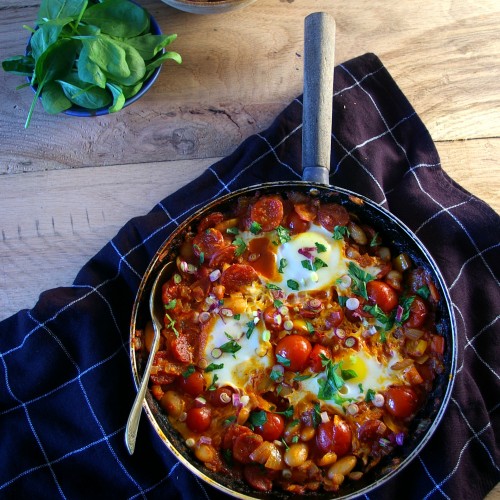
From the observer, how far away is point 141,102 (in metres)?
2.87

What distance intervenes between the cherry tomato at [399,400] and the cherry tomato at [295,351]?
327 mm

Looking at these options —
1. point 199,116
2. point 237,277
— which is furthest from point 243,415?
point 199,116

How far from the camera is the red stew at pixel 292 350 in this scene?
7.61ft

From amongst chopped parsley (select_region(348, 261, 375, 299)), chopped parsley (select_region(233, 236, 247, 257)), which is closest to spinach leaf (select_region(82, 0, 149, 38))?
chopped parsley (select_region(233, 236, 247, 257))

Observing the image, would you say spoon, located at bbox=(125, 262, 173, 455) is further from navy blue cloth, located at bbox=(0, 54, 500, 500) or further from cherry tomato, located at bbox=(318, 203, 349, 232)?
cherry tomato, located at bbox=(318, 203, 349, 232)

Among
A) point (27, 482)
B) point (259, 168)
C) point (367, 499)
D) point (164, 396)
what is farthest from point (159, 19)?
point (367, 499)

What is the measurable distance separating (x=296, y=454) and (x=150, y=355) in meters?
0.63

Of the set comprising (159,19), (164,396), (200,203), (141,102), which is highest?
(159,19)

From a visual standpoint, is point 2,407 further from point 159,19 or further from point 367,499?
point 159,19

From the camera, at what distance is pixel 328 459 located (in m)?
2.29

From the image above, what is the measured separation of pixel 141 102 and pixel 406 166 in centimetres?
121

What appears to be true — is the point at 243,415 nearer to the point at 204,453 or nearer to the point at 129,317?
the point at 204,453

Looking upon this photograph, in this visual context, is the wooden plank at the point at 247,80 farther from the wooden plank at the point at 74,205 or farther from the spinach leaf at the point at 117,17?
the spinach leaf at the point at 117,17

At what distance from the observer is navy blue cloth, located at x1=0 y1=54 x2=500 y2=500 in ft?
8.14
